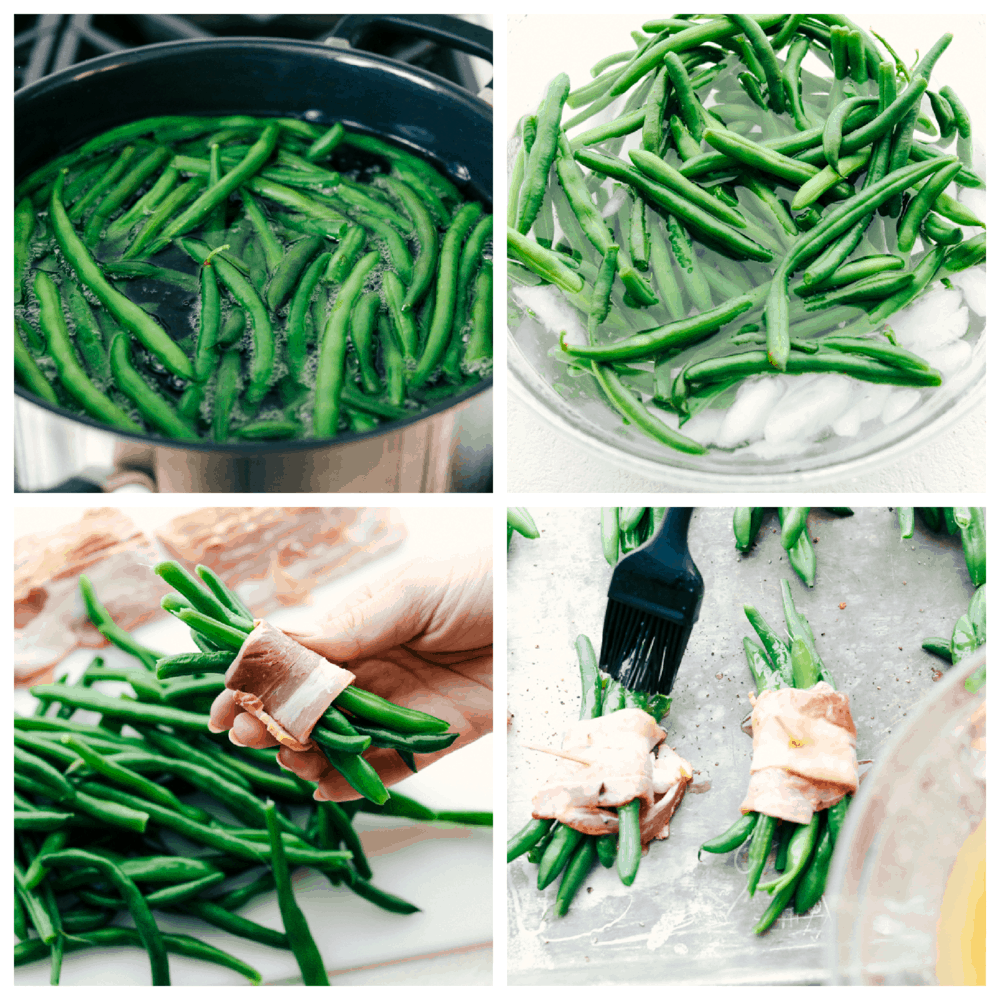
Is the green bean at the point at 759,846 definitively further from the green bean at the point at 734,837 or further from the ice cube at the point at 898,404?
the ice cube at the point at 898,404

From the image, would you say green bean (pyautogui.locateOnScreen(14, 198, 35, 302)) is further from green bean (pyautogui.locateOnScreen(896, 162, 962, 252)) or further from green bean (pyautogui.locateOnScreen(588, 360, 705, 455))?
green bean (pyautogui.locateOnScreen(896, 162, 962, 252))

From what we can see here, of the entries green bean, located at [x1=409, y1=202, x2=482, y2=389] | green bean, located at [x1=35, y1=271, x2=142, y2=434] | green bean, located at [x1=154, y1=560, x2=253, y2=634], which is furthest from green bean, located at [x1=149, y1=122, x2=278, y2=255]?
green bean, located at [x1=154, y1=560, x2=253, y2=634]

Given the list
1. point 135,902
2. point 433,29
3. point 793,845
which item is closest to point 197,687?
point 135,902

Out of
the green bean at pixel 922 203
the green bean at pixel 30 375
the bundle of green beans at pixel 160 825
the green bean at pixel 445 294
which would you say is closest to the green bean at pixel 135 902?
the bundle of green beans at pixel 160 825

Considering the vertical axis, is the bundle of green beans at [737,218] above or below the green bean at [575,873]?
above

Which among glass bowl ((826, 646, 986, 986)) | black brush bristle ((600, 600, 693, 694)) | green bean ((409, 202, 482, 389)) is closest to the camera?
glass bowl ((826, 646, 986, 986))

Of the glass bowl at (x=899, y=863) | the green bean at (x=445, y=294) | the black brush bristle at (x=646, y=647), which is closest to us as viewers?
the glass bowl at (x=899, y=863)

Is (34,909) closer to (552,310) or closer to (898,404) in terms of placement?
(552,310)
